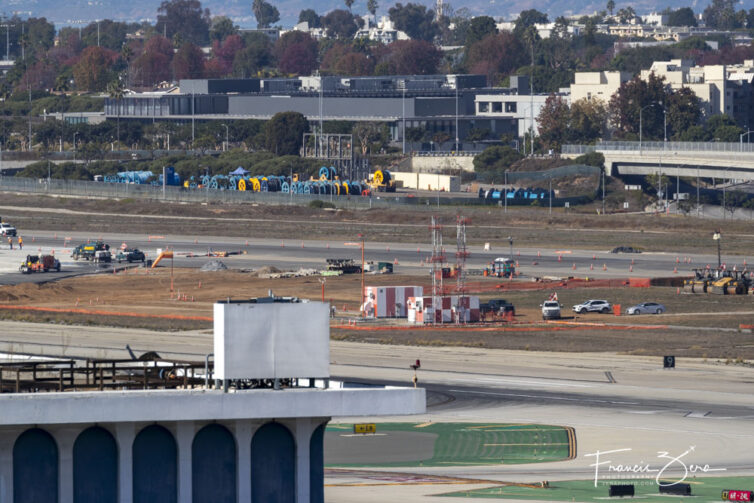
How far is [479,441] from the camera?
5359 cm

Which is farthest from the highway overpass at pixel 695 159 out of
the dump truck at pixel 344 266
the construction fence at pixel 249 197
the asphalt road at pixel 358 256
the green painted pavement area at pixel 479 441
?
the green painted pavement area at pixel 479 441

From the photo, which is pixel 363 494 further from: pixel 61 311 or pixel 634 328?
pixel 61 311

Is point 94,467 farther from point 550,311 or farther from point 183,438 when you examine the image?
point 550,311

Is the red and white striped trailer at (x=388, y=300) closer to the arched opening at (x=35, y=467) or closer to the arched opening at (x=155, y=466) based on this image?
the arched opening at (x=155, y=466)

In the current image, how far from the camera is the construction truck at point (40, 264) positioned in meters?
123

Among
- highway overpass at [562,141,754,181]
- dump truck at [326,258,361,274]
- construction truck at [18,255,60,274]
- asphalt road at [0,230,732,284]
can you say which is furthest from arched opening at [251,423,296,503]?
highway overpass at [562,141,754,181]

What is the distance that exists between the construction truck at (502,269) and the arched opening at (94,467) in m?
94.1

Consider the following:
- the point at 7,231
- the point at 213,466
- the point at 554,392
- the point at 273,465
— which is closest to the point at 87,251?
the point at 7,231

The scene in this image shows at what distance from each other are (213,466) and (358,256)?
4355 inches

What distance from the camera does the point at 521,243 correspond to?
14712cm

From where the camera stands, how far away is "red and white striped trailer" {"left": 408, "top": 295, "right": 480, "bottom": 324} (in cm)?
9112

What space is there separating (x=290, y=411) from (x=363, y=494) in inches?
828

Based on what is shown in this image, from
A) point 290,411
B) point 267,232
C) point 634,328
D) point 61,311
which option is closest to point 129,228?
point 267,232

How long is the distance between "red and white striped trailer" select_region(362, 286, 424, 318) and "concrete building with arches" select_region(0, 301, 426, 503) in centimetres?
6937
